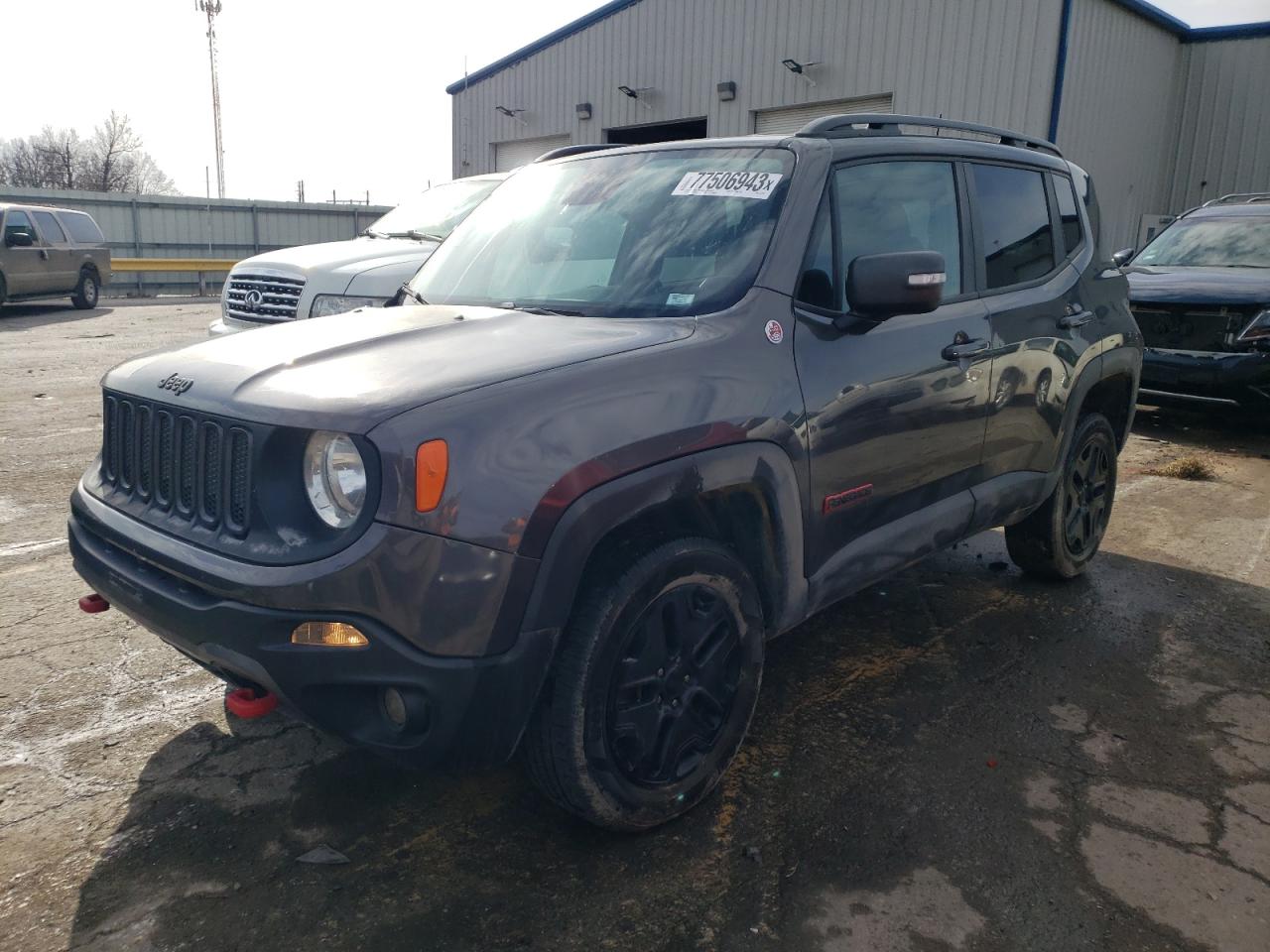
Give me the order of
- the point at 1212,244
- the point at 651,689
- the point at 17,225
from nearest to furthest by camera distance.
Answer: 1. the point at 651,689
2. the point at 1212,244
3. the point at 17,225

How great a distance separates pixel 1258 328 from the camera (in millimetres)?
7855

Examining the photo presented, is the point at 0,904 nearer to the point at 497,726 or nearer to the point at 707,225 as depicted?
the point at 497,726

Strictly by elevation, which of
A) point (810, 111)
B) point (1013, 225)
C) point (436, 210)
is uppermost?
point (810, 111)

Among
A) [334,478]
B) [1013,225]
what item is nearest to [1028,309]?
[1013,225]

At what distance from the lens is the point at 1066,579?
481cm

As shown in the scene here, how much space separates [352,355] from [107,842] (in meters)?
1.41

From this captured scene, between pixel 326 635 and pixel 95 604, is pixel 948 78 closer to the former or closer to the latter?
pixel 95 604

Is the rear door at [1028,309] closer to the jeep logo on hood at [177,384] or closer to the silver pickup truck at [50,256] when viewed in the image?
the jeep logo on hood at [177,384]

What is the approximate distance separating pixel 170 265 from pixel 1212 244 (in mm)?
21150

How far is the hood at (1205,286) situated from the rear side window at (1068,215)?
3819mm

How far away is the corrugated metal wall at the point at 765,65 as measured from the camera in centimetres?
1411

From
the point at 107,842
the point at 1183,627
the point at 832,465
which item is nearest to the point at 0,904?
the point at 107,842

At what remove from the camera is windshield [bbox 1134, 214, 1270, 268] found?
29.3ft

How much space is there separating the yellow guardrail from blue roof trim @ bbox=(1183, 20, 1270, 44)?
20557mm
